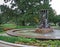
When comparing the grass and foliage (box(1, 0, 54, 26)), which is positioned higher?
foliage (box(1, 0, 54, 26))

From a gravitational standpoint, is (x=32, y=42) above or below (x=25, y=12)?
below

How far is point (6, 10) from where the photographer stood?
94.0ft

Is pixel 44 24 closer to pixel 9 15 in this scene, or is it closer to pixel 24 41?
pixel 24 41

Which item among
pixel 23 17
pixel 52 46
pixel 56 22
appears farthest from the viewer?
pixel 56 22

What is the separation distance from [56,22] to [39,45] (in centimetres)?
2273

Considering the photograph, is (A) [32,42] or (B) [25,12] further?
(B) [25,12]

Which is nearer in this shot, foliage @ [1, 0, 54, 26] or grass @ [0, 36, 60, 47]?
grass @ [0, 36, 60, 47]

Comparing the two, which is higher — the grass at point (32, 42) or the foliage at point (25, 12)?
the foliage at point (25, 12)

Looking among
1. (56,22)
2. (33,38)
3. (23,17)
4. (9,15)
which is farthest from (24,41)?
(56,22)

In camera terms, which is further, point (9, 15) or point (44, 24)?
point (9, 15)

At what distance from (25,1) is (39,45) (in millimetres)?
18169

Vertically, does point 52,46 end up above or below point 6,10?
below

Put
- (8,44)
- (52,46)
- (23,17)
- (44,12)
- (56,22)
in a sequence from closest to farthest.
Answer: (52,46), (8,44), (44,12), (23,17), (56,22)

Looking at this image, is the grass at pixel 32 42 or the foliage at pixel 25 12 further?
the foliage at pixel 25 12
